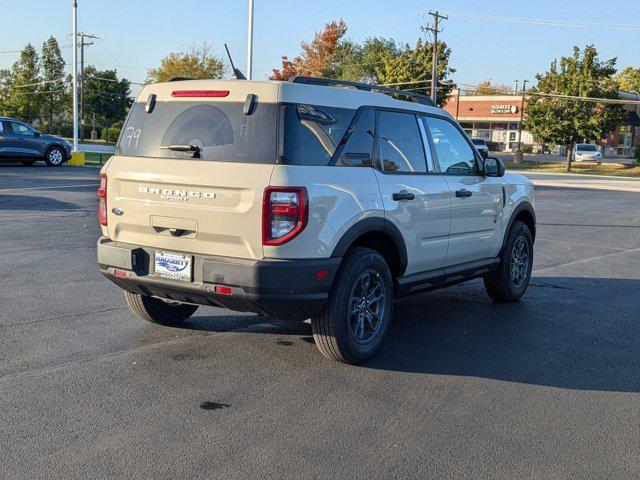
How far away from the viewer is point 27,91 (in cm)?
6581

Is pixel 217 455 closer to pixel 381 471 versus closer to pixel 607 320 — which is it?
pixel 381 471

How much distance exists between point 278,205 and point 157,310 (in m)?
2.06

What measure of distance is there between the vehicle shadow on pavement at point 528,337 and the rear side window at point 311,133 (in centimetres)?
163

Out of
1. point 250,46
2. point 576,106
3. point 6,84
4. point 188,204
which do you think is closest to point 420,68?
point 576,106

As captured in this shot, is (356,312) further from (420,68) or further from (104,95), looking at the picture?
(104,95)

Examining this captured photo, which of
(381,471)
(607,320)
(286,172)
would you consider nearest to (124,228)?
(286,172)

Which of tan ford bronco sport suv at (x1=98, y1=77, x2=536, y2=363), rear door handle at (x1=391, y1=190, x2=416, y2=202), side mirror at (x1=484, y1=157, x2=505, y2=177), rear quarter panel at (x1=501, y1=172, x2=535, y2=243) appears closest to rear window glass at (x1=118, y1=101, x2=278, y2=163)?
tan ford bronco sport suv at (x1=98, y1=77, x2=536, y2=363)

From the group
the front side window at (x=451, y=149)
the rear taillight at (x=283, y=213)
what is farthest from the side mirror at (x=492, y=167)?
the rear taillight at (x=283, y=213)

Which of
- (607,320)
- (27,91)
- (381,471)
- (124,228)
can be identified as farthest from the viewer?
(27,91)

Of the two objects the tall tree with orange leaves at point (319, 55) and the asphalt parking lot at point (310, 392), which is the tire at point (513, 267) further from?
the tall tree with orange leaves at point (319, 55)

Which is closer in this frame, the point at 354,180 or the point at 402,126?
the point at 354,180

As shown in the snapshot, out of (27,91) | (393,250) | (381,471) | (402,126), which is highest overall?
(27,91)

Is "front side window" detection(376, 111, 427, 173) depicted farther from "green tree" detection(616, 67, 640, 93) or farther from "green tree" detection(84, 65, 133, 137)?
"green tree" detection(616, 67, 640, 93)

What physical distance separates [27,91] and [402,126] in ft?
220
